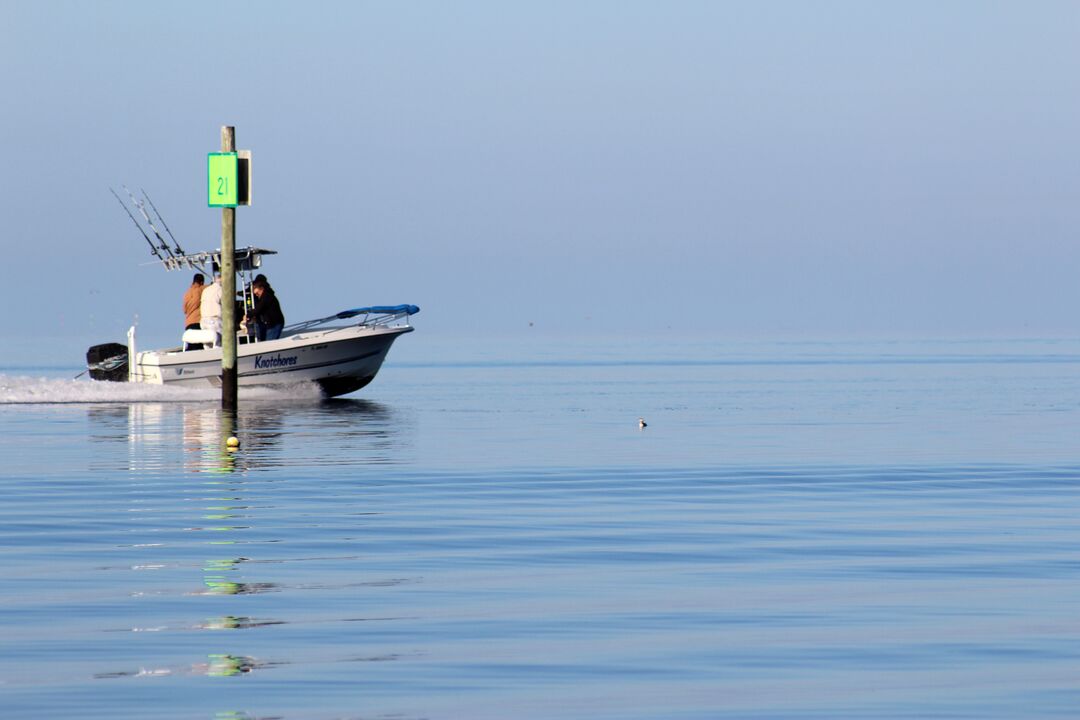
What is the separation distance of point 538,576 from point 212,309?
24.4m

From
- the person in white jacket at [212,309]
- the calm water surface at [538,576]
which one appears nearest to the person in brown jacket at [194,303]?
the person in white jacket at [212,309]

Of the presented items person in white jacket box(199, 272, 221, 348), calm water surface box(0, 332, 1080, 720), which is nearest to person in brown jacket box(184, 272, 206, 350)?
person in white jacket box(199, 272, 221, 348)

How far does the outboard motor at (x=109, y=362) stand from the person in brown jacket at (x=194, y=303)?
2626 millimetres

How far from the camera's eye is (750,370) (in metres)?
65.6

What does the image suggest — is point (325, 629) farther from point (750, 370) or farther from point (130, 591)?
point (750, 370)

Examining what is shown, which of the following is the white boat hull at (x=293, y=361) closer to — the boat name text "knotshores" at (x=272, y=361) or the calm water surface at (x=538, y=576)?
the boat name text "knotshores" at (x=272, y=361)

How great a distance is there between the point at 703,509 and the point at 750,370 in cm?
5053

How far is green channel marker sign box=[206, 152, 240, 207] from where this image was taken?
3058 cm

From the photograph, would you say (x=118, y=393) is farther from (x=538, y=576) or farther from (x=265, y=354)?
(x=538, y=576)

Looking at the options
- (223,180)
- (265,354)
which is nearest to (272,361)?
(265,354)

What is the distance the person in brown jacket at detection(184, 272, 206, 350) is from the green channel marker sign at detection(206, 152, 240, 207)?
4.55 m

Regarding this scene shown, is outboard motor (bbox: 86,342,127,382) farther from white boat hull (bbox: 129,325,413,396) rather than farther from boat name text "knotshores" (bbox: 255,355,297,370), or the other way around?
boat name text "knotshores" (bbox: 255,355,297,370)

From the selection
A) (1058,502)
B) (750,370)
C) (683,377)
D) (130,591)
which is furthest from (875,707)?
(750,370)

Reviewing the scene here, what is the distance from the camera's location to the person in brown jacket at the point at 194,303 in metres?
35.0
